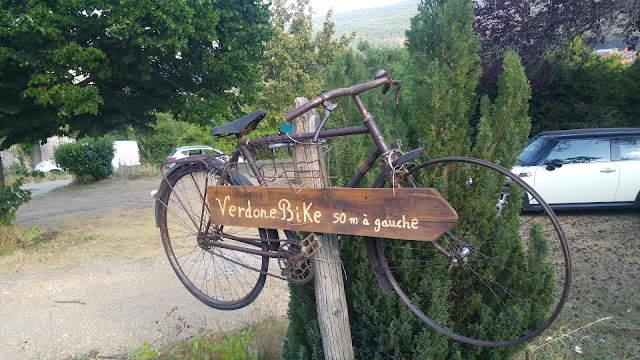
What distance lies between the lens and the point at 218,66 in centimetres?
849

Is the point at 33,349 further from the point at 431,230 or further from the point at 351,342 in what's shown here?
the point at 431,230

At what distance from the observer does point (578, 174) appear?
870 centimetres

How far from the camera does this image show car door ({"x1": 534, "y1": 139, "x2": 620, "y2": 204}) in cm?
865

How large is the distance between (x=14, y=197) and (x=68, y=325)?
393 centimetres

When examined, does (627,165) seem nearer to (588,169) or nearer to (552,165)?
(588,169)

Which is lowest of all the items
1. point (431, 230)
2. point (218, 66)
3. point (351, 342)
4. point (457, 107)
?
point (351, 342)

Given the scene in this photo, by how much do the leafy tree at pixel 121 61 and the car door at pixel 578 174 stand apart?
5135 mm

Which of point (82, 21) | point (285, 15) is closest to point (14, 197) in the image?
point (82, 21)

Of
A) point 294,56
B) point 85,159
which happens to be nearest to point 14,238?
point 85,159

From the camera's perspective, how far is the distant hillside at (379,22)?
5741 centimetres

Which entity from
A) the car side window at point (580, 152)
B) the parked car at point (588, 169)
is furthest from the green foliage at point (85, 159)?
the car side window at point (580, 152)

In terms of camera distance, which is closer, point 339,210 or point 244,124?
point 339,210

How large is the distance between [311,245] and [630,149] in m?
8.05

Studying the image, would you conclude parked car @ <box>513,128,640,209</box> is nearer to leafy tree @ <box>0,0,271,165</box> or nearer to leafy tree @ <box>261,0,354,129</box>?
leafy tree @ <box>0,0,271,165</box>
